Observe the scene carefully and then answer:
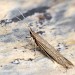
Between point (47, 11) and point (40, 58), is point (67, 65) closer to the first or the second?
point (40, 58)

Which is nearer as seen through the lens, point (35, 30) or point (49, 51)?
point (49, 51)

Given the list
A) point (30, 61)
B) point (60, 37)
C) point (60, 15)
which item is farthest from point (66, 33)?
point (30, 61)

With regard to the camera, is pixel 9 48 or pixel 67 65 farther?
pixel 9 48

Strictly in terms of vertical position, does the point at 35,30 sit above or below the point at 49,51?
above
